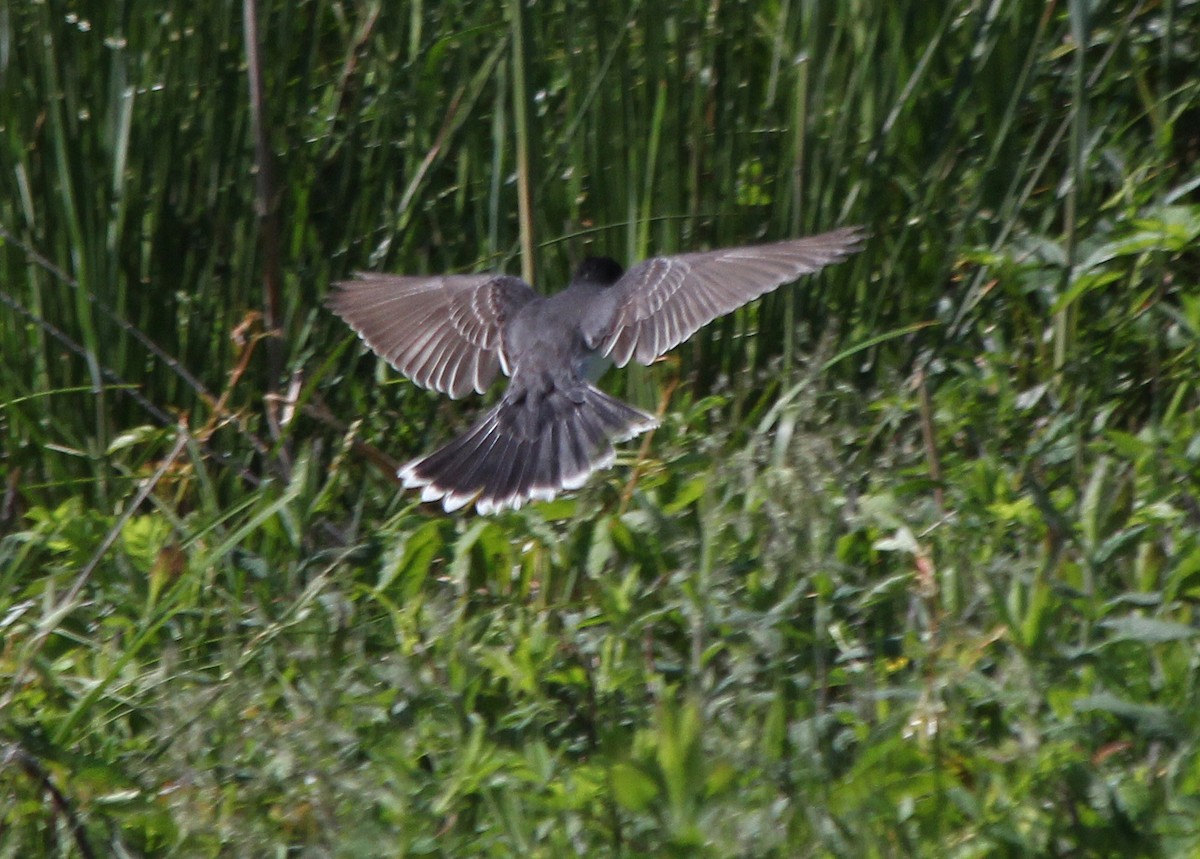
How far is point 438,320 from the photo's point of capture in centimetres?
432

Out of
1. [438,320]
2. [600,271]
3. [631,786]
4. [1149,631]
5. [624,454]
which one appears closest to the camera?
[631,786]

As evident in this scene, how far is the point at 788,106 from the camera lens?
438cm

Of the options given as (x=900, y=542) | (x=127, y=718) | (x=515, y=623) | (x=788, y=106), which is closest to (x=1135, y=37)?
(x=788, y=106)

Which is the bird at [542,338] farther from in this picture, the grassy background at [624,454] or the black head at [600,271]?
the grassy background at [624,454]

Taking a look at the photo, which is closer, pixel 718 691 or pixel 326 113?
pixel 718 691

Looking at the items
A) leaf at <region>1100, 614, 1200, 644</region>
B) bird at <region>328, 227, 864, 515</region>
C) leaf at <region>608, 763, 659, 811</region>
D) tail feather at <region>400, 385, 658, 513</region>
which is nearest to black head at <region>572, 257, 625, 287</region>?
bird at <region>328, 227, 864, 515</region>

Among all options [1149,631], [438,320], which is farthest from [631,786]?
[438,320]

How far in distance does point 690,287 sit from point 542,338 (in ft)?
1.39

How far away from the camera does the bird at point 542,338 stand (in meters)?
3.69

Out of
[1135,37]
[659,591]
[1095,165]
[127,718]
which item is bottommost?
[127,718]

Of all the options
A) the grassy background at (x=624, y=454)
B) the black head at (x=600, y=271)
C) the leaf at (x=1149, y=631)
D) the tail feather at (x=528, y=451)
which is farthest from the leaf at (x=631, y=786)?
the black head at (x=600, y=271)

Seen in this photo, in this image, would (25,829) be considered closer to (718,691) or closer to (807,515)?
(718,691)

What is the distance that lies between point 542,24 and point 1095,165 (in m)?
1.43

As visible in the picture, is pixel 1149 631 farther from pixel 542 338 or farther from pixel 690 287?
pixel 542 338
